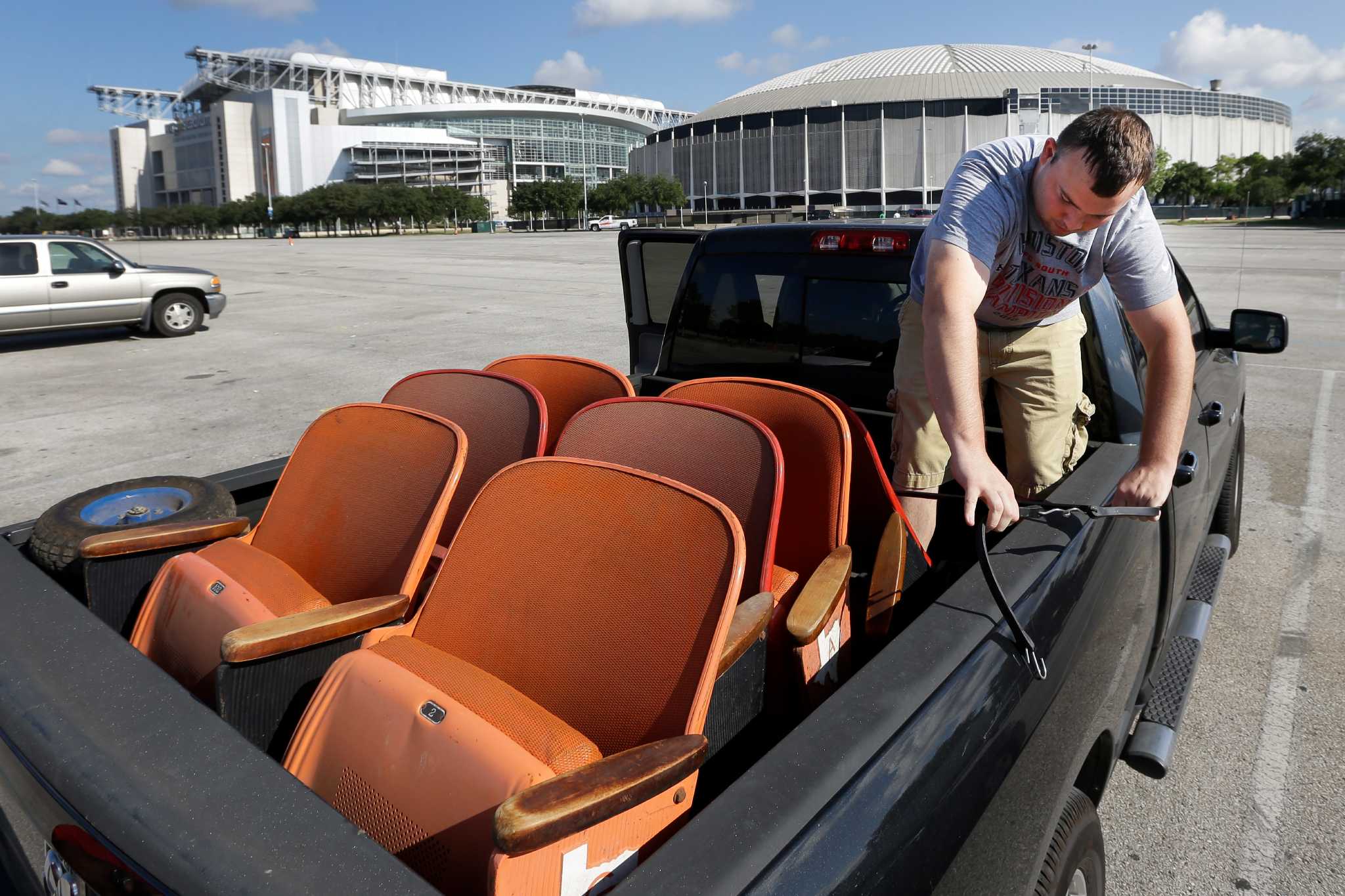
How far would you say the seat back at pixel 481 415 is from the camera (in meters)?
2.64

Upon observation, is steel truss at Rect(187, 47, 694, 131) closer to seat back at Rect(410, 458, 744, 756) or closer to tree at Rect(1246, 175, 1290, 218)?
tree at Rect(1246, 175, 1290, 218)

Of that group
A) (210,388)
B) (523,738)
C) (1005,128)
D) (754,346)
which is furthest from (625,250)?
(1005,128)

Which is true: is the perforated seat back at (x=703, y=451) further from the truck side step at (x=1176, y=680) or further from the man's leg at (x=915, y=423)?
the truck side step at (x=1176, y=680)

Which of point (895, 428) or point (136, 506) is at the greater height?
point (895, 428)

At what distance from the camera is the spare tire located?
224 cm

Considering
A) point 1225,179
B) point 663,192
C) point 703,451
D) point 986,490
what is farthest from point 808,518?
point 663,192

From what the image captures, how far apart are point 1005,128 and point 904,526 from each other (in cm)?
10543

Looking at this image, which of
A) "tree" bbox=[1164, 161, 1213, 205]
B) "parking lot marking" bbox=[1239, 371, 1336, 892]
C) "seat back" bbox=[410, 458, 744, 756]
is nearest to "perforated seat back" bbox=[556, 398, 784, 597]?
"seat back" bbox=[410, 458, 744, 756]

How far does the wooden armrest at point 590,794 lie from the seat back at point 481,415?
1.33 meters

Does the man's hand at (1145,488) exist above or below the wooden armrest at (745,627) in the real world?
above

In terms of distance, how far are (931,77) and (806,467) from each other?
113433 mm

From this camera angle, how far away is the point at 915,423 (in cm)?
293

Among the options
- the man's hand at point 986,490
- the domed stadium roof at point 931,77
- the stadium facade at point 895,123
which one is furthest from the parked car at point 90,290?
the domed stadium roof at point 931,77

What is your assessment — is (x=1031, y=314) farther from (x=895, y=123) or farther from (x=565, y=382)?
(x=895, y=123)
